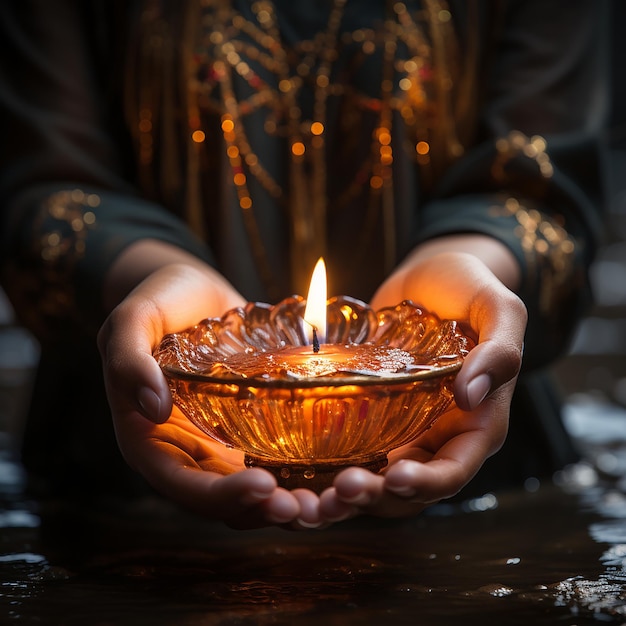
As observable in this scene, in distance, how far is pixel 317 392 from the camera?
51 cm

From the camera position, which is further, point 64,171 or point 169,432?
point 64,171

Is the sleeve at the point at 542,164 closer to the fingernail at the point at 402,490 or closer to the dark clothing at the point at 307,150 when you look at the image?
the dark clothing at the point at 307,150

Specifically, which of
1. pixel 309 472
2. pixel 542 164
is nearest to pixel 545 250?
pixel 542 164

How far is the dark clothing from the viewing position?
87cm

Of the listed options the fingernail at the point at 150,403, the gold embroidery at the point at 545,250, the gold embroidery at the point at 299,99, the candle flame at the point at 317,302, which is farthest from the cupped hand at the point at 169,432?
the gold embroidery at the point at 545,250

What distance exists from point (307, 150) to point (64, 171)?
0.27 metres

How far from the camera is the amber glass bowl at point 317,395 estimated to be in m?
0.51

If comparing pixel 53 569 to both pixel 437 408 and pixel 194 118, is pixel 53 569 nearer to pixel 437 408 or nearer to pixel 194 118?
pixel 437 408

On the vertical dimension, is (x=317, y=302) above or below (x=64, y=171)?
below

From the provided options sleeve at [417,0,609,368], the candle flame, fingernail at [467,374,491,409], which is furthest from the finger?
sleeve at [417,0,609,368]

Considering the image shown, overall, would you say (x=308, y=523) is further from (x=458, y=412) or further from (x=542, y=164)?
(x=542, y=164)

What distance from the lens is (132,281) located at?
2.66 ft

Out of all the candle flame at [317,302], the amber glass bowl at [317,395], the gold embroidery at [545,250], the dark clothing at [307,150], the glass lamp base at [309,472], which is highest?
the dark clothing at [307,150]

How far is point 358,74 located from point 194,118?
0.18 m
